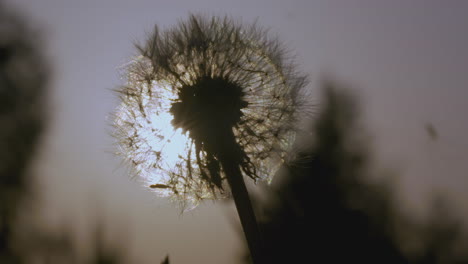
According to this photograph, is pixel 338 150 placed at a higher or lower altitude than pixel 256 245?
higher

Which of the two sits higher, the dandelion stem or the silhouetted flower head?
the silhouetted flower head

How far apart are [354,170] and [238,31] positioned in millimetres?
5385

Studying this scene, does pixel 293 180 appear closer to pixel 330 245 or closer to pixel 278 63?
pixel 330 245

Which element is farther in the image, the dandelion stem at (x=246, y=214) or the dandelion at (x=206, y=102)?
the dandelion at (x=206, y=102)

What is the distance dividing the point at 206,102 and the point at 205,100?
0.09ft

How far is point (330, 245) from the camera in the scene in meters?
5.32

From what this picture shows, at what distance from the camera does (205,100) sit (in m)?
3.55

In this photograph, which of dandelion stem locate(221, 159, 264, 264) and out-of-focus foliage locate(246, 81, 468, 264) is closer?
dandelion stem locate(221, 159, 264, 264)

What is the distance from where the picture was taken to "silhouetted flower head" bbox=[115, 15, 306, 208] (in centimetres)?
363

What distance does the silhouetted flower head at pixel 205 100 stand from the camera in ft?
11.9

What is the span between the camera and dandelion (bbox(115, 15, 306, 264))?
3.60m

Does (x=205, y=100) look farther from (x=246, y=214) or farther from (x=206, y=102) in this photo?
(x=246, y=214)

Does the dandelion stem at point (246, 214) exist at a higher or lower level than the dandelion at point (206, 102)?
lower

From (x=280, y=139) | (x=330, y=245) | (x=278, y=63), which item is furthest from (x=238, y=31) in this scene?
(x=330, y=245)
